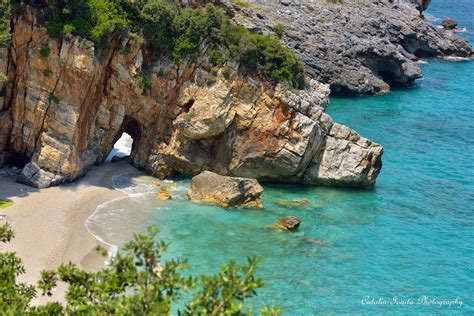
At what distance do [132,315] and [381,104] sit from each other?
6368 cm

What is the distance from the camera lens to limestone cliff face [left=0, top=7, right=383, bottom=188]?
4184 cm

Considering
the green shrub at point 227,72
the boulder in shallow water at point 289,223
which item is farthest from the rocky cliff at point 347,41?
the boulder in shallow water at point 289,223

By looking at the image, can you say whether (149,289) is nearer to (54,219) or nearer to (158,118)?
(54,219)

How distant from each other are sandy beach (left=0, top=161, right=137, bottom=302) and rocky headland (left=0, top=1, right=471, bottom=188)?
3.74 feet

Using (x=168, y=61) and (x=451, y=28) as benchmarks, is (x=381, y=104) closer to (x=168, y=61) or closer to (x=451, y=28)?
(x=168, y=61)

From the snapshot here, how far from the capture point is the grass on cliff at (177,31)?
41188mm

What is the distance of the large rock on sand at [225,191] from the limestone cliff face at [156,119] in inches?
141

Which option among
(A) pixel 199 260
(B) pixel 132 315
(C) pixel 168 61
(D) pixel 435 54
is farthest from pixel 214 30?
(D) pixel 435 54

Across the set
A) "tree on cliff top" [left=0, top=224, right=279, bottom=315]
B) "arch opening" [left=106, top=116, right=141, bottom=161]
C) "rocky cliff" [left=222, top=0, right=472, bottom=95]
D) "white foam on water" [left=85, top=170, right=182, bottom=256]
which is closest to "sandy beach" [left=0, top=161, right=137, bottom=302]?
"white foam on water" [left=85, top=170, right=182, bottom=256]

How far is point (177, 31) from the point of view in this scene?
45406mm

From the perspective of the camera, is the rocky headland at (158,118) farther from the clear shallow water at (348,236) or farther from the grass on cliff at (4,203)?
the grass on cliff at (4,203)

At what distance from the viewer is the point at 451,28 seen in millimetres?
122750

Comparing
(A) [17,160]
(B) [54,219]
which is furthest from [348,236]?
(A) [17,160]

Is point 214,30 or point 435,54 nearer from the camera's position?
point 214,30
